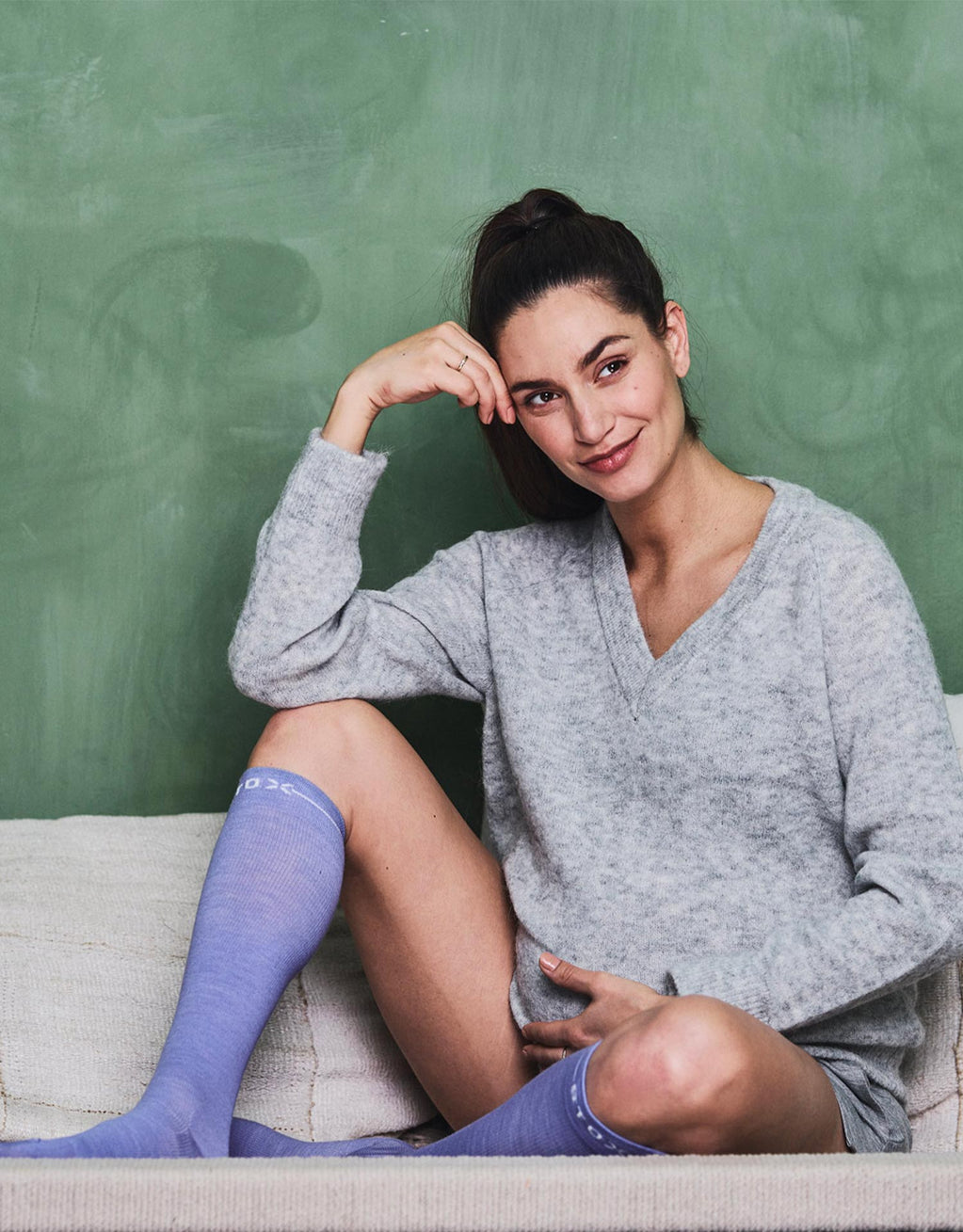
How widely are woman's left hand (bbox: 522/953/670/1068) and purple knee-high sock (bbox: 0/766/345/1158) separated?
229mm

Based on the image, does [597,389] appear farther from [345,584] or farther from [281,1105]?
[281,1105]

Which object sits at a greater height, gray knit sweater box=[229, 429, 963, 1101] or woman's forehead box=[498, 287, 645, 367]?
woman's forehead box=[498, 287, 645, 367]

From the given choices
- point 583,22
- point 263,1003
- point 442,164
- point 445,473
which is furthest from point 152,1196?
point 583,22

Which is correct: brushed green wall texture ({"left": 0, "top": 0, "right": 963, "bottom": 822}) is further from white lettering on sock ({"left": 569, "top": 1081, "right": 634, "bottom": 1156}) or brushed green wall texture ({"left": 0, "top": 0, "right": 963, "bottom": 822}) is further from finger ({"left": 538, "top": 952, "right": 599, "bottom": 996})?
white lettering on sock ({"left": 569, "top": 1081, "right": 634, "bottom": 1156})

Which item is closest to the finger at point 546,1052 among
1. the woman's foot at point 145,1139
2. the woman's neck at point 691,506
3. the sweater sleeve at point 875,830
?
the sweater sleeve at point 875,830

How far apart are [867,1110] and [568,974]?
0.95ft

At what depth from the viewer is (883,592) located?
3.90ft

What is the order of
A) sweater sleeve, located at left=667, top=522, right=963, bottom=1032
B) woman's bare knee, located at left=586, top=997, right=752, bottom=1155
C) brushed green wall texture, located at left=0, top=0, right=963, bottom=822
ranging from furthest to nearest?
brushed green wall texture, located at left=0, top=0, right=963, bottom=822, sweater sleeve, located at left=667, top=522, right=963, bottom=1032, woman's bare knee, located at left=586, top=997, right=752, bottom=1155

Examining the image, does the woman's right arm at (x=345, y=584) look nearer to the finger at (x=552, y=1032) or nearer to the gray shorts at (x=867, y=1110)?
the finger at (x=552, y=1032)

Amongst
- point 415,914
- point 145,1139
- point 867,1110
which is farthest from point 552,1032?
point 145,1139

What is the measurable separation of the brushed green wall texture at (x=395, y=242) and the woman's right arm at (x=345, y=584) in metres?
0.38

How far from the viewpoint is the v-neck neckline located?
4.14 feet

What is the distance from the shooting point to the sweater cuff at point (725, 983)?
1.09 m

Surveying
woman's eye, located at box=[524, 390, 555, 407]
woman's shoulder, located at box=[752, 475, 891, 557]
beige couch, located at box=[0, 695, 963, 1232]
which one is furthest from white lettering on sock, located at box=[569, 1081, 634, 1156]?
woman's eye, located at box=[524, 390, 555, 407]
